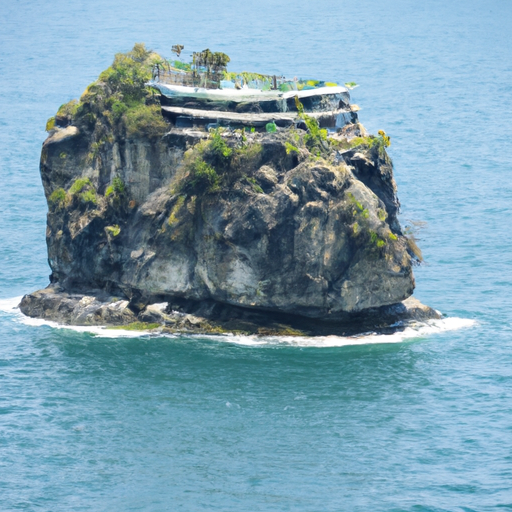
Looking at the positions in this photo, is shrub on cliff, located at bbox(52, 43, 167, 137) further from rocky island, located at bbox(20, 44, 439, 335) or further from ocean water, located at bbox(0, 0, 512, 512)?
ocean water, located at bbox(0, 0, 512, 512)

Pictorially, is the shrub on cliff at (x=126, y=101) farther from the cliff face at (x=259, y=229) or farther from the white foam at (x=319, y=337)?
the white foam at (x=319, y=337)

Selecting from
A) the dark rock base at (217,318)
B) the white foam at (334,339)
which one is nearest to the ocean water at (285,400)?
the white foam at (334,339)

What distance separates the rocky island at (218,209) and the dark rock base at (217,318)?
0.29ft

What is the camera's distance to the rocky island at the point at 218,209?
2805 inches

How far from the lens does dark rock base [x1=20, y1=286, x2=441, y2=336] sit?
7406 centimetres

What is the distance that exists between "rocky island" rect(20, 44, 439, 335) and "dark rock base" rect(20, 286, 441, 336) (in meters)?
0.09

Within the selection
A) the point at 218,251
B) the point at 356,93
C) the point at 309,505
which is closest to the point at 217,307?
the point at 218,251

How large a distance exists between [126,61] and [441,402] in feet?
104

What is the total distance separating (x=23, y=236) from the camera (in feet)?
322

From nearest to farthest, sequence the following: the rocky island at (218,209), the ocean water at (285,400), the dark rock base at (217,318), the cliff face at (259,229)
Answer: the ocean water at (285,400)
the cliff face at (259,229)
the rocky island at (218,209)
the dark rock base at (217,318)

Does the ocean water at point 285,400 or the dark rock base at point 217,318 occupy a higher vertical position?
the dark rock base at point 217,318

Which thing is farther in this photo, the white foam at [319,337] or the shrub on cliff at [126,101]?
the shrub on cliff at [126,101]

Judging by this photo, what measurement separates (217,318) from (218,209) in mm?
7272

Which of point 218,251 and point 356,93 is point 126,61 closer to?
point 218,251
